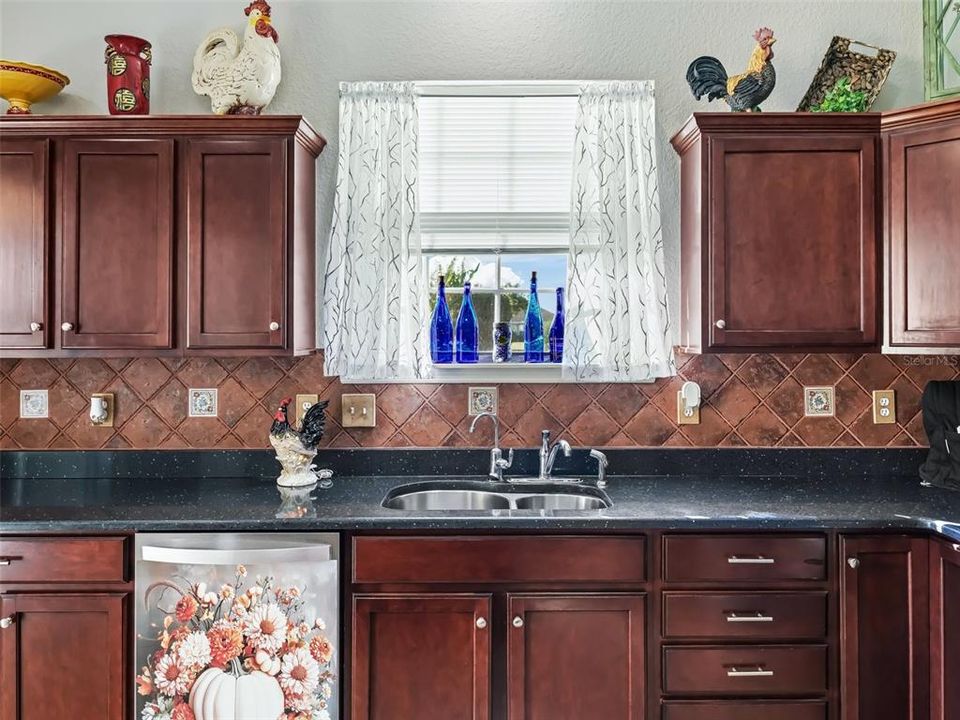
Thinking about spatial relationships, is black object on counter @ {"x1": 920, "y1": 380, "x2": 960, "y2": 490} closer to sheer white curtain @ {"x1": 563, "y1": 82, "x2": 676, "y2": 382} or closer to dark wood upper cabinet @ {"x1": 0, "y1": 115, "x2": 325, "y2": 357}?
sheer white curtain @ {"x1": 563, "y1": 82, "x2": 676, "y2": 382}

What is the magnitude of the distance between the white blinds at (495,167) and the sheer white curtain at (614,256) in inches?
4.8

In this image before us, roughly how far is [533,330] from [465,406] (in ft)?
1.28

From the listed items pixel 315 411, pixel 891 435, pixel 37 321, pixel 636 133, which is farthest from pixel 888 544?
pixel 37 321

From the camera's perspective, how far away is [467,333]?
95.1 inches

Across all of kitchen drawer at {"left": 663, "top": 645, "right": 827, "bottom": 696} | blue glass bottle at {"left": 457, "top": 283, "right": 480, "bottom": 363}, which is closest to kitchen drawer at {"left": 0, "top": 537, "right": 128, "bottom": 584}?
blue glass bottle at {"left": 457, "top": 283, "right": 480, "bottom": 363}

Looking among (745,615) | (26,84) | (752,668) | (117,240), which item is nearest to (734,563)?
(745,615)

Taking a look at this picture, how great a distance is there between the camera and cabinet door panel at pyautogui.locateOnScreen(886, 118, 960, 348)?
1956 mm

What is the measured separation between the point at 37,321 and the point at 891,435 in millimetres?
3046

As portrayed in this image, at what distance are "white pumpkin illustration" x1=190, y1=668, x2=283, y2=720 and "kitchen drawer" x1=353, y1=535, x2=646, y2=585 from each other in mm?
354

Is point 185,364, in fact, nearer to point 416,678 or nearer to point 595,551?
point 416,678

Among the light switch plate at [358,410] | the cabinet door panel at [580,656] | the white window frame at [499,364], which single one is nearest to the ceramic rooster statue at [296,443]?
the light switch plate at [358,410]

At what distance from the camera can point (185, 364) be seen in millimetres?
2416

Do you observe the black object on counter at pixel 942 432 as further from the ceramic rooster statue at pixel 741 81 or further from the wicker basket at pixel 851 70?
the ceramic rooster statue at pixel 741 81

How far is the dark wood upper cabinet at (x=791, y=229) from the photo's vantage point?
2.06m
